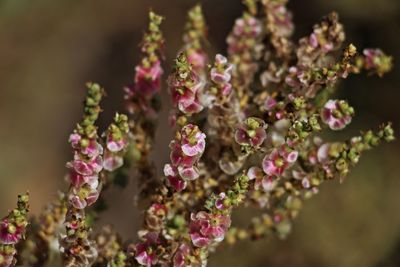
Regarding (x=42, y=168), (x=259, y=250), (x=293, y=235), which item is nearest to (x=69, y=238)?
(x=259, y=250)

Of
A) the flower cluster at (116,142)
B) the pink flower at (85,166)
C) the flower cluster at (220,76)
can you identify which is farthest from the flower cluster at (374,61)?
the pink flower at (85,166)

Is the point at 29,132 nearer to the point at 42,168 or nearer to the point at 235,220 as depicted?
the point at 42,168

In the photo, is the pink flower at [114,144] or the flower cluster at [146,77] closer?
the pink flower at [114,144]

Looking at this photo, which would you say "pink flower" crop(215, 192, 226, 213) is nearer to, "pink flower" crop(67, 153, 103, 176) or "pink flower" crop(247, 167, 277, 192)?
"pink flower" crop(247, 167, 277, 192)

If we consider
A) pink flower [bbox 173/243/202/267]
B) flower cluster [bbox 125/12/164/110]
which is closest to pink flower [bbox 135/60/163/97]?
flower cluster [bbox 125/12/164/110]

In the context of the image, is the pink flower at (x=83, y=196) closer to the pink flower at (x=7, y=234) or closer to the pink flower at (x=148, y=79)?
the pink flower at (x=7, y=234)

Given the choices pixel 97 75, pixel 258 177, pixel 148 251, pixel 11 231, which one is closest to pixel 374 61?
pixel 258 177
